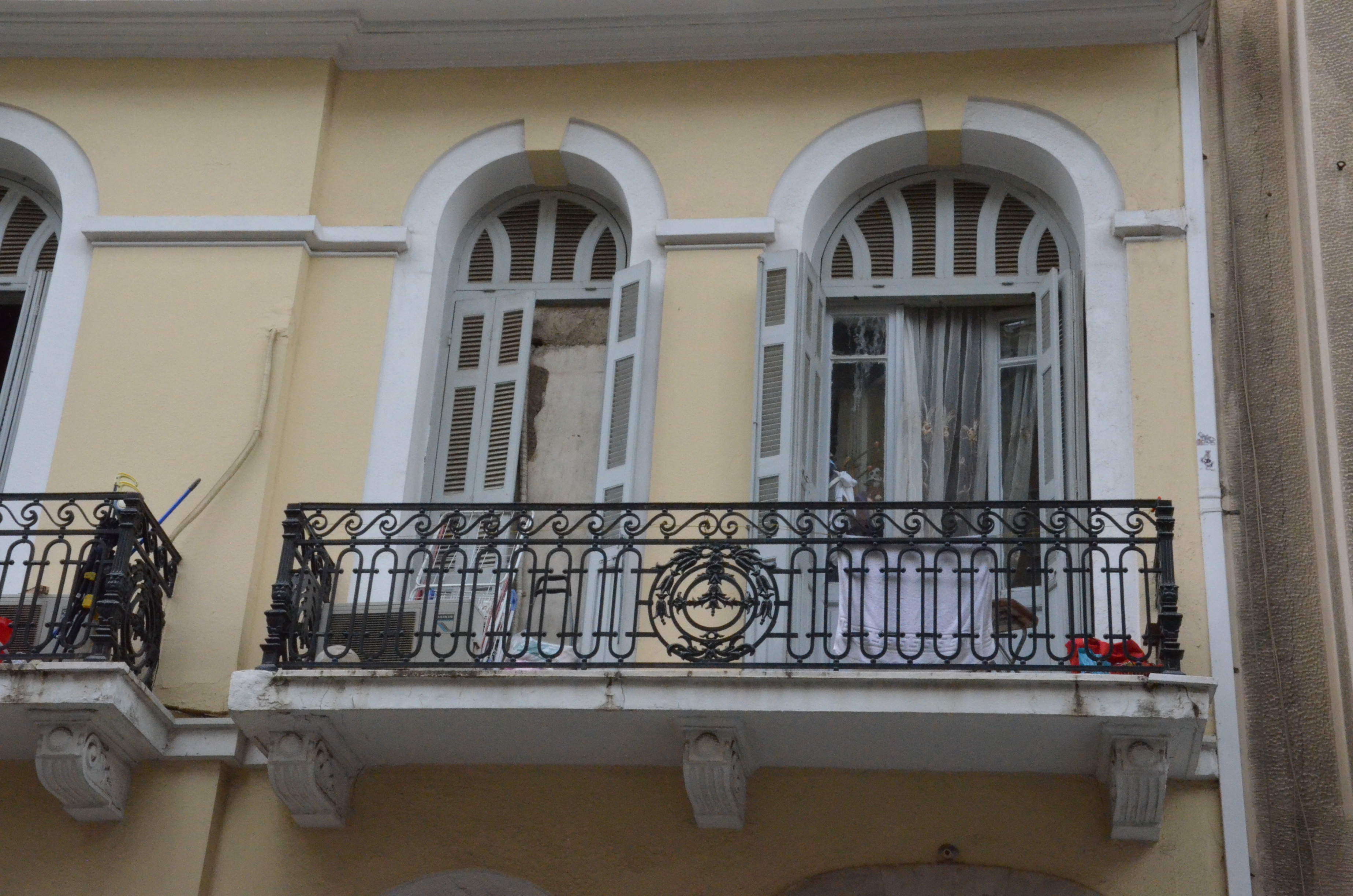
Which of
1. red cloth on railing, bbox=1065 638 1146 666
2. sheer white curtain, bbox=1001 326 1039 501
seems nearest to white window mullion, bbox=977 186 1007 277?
sheer white curtain, bbox=1001 326 1039 501

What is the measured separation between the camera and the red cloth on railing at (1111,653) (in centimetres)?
830

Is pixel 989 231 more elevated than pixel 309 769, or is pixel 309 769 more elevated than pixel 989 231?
pixel 989 231

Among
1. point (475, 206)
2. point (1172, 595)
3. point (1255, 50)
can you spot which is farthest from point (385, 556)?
point (1255, 50)

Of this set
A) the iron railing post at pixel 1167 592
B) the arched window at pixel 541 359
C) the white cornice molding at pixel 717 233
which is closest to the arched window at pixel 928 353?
the white cornice molding at pixel 717 233

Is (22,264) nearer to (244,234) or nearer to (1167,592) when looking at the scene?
Answer: (244,234)

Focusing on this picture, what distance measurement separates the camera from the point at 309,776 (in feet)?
28.4

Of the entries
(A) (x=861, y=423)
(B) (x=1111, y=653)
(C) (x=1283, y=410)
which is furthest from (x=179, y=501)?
(C) (x=1283, y=410)

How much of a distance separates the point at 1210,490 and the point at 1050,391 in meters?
1.00

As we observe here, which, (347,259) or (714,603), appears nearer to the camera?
(714,603)

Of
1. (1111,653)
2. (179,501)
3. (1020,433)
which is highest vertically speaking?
(1020,433)

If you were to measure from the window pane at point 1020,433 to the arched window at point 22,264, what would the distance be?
5.18 meters

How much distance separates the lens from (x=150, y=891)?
28.8ft

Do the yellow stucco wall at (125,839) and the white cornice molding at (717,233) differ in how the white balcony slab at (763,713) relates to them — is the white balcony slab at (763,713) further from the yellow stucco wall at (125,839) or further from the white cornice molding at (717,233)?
the white cornice molding at (717,233)

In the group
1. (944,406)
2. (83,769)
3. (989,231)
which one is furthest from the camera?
(989,231)
